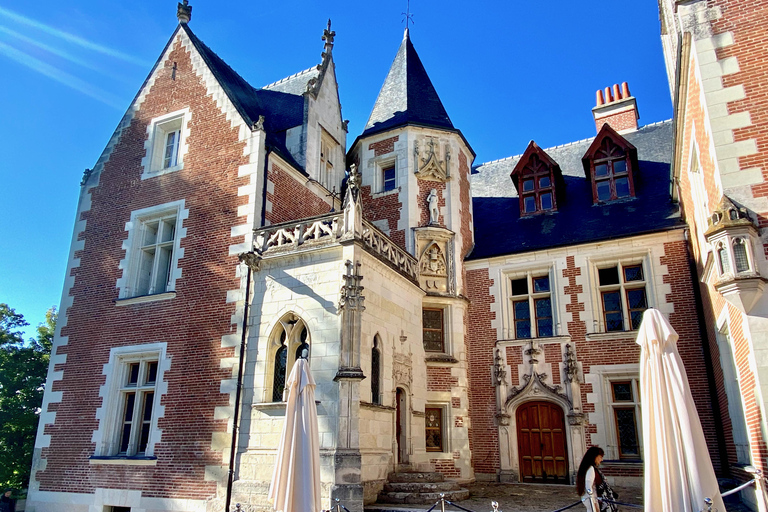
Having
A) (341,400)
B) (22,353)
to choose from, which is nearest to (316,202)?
(341,400)

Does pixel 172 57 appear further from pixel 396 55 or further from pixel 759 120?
pixel 759 120

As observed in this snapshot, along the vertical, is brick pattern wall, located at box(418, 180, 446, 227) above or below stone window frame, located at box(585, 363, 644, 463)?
above

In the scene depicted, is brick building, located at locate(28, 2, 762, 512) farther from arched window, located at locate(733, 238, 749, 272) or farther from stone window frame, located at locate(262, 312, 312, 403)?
arched window, located at locate(733, 238, 749, 272)

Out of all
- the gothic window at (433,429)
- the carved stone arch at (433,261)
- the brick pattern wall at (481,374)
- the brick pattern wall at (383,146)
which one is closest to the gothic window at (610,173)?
the brick pattern wall at (481,374)

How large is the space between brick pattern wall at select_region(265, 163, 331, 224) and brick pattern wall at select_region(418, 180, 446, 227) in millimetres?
2617

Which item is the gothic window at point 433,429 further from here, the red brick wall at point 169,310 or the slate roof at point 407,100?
the slate roof at point 407,100

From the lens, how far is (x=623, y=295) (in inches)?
533

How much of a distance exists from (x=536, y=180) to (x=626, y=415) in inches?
259

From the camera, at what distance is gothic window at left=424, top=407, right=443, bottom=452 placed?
Result: 13.2 m

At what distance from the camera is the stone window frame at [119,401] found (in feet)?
38.9

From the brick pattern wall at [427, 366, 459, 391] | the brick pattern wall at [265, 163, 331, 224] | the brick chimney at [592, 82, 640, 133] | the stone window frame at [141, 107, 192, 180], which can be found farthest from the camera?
the brick chimney at [592, 82, 640, 133]

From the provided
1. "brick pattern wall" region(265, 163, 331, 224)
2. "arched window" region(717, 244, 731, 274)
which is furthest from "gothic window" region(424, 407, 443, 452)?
"arched window" region(717, 244, 731, 274)

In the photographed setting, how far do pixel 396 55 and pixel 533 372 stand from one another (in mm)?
10575

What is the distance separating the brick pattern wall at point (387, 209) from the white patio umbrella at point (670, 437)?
8.71m
